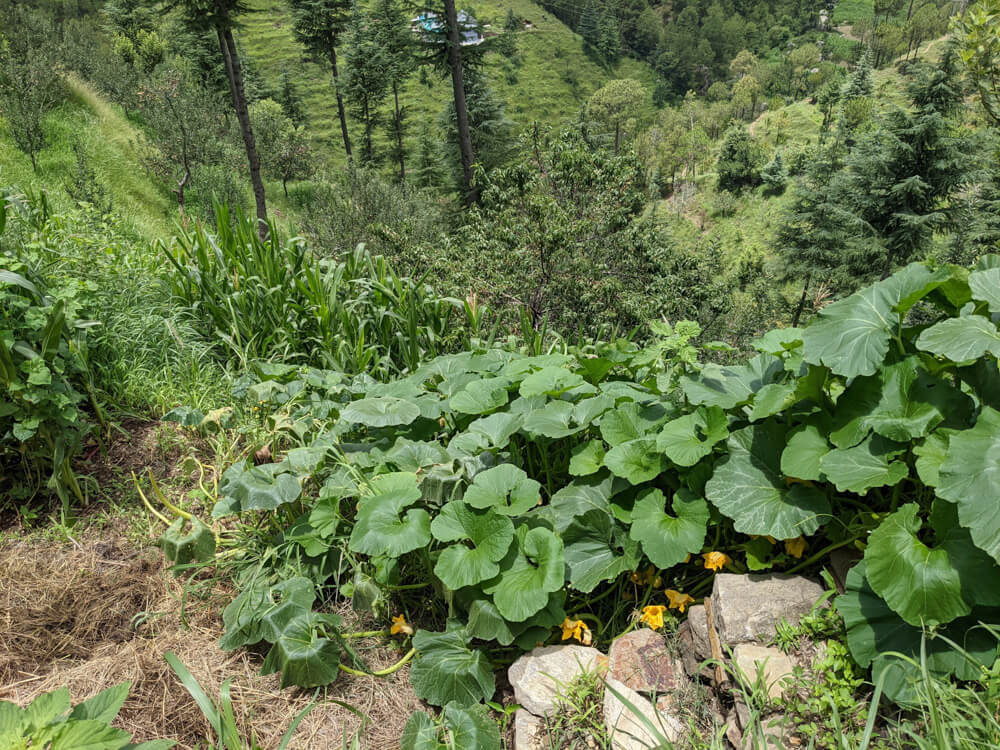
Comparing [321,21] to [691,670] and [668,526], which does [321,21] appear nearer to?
[668,526]

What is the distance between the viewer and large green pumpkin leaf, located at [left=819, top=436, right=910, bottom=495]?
1.31m

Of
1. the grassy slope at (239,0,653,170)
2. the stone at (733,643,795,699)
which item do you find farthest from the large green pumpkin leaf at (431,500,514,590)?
the grassy slope at (239,0,653,170)

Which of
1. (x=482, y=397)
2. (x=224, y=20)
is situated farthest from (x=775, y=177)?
(x=482, y=397)

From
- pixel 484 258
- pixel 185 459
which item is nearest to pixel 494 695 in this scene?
pixel 185 459

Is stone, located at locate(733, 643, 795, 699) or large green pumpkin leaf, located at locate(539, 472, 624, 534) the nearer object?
stone, located at locate(733, 643, 795, 699)

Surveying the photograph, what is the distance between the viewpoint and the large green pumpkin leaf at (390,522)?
158cm

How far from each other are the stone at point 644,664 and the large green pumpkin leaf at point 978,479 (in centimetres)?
82

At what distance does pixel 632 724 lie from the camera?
139 cm

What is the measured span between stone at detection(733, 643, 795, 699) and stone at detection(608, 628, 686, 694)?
20 centimetres

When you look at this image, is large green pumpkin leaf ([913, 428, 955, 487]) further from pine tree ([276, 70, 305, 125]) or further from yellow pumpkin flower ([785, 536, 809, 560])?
pine tree ([276, 70, 305, 125])

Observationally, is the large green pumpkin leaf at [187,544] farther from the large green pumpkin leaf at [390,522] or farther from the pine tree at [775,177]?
the pine tree at [775,177]

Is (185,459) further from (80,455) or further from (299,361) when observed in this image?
(299,361)

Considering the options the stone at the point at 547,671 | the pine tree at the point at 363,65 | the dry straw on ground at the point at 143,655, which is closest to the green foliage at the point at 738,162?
the pine tree at the point at 363,65

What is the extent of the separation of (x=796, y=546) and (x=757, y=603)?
215 millimetres
